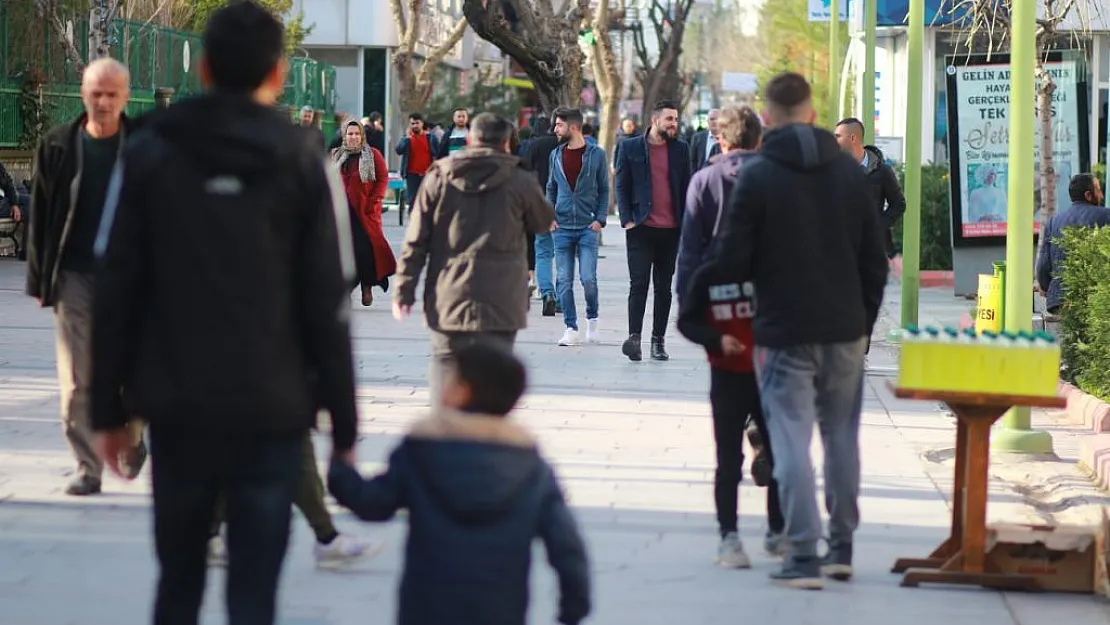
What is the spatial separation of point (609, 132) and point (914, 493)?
26.8 m

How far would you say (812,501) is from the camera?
6.48 m

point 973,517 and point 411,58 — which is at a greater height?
point 411,58

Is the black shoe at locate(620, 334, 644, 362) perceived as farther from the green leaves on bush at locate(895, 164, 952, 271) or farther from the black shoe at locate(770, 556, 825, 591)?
the green leaves on bush at locate(895, 164, 952, 271)

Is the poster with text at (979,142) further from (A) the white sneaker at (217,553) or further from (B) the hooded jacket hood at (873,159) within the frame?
(A) the white sneaker at (217,553)

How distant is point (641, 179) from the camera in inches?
523

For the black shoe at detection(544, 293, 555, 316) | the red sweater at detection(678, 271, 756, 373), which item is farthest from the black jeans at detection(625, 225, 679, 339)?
the red sweater at detection(678, 271, 756, 373)

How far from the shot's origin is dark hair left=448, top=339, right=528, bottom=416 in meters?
4.12

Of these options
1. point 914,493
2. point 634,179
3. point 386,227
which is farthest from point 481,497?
point 386,227

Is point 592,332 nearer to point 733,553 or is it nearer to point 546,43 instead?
point 733,553

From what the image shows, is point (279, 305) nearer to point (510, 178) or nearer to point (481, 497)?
point (481, 497)

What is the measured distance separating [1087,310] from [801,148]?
563 centimetres

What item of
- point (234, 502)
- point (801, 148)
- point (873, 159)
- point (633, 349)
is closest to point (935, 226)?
point (873, 159)

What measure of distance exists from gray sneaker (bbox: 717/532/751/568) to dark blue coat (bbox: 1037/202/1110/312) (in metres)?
6.61

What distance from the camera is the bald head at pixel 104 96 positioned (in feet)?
24.0
